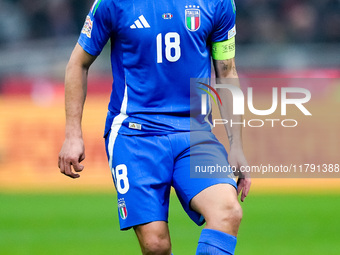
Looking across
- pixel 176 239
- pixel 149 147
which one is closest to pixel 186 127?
pixel 149 147

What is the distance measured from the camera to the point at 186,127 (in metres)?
4.75

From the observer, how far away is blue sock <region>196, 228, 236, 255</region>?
14.0 ft

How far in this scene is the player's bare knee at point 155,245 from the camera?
14.7ft

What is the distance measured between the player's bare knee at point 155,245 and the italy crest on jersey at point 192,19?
4.12ft

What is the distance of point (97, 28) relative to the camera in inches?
185

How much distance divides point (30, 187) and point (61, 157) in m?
7.97

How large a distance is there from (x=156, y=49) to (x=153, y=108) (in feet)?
1.16

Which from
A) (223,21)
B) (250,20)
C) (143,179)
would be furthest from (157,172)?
(250,20)

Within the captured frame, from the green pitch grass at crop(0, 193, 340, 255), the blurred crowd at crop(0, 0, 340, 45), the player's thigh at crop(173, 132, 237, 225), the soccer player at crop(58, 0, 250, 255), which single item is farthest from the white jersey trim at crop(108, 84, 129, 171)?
the blurred crowd at crop(0, 0, 340, 45)

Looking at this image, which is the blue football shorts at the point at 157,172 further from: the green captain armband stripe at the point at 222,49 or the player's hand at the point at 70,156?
the green captain armband stripe at the point at 222,49

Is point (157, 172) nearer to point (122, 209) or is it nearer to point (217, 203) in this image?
point (122, 209)

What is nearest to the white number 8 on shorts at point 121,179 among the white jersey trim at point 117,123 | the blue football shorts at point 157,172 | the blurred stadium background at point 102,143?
the blue football shorts at point 157,172

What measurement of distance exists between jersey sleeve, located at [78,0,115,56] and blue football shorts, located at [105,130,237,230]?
1.92 ft

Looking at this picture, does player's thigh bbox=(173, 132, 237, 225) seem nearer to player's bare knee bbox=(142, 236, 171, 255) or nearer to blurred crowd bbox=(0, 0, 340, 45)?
player's bare knee bbox=(142, 236, 171, 255)
